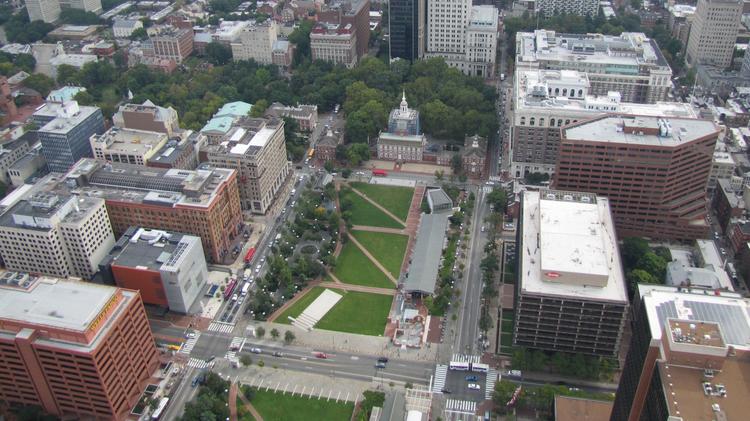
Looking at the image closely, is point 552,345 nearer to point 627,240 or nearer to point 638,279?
point 638,279

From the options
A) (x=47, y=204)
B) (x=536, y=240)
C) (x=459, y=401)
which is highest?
(x=47, y=204)

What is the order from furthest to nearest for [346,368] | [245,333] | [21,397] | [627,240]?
[627,240]
[245,333]
[346,368]
[21,397]

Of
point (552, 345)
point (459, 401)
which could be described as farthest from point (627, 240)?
point (459, 401)

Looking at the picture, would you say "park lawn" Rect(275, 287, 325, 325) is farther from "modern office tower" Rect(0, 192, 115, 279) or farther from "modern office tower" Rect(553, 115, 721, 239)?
"modern office tower" Rect(553, 115, 721, 239)

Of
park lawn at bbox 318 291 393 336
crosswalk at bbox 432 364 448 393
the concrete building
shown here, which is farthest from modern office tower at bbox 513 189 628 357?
the concrete building

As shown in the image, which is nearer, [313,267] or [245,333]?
[245,333]

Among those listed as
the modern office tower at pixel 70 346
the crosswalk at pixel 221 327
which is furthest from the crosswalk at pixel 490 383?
the modern office tower at pixel 70 346
